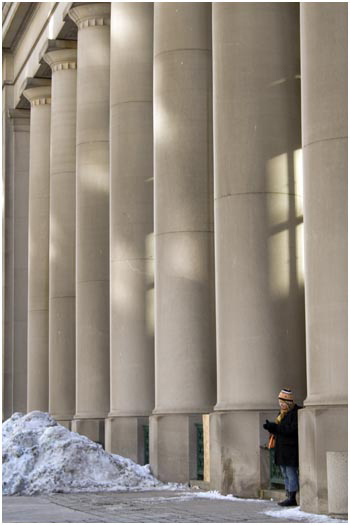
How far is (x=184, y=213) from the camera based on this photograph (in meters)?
31.2

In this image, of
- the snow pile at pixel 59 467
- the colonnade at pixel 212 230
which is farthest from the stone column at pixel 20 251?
the snow pile at pixel 59 467

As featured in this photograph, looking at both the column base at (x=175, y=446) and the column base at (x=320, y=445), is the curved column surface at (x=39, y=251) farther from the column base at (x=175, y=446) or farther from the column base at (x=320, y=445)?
the column base at (x=320, y=445)

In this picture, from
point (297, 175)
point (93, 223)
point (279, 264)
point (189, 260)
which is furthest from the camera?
point (93, 223)

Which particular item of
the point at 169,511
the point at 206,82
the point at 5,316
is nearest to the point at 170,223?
the point at 206,82

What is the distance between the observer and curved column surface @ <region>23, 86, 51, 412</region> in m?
51.7

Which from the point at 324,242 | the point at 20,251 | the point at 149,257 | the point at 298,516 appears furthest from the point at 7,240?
the point at 298,516

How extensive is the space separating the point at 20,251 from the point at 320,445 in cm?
4098

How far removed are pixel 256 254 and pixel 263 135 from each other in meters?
2.69

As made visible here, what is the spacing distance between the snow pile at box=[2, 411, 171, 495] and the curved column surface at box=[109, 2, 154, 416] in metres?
4.20

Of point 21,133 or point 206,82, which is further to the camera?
point 21,133

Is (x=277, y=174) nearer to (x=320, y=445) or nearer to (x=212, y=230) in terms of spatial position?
(x=212, y=230)

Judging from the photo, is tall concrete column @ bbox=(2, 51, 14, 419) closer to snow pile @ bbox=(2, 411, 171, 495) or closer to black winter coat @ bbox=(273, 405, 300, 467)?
snow pile @ bbox=(2, 411, 171, 495)

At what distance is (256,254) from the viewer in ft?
86.3

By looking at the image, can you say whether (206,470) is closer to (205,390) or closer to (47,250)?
(205,390)
